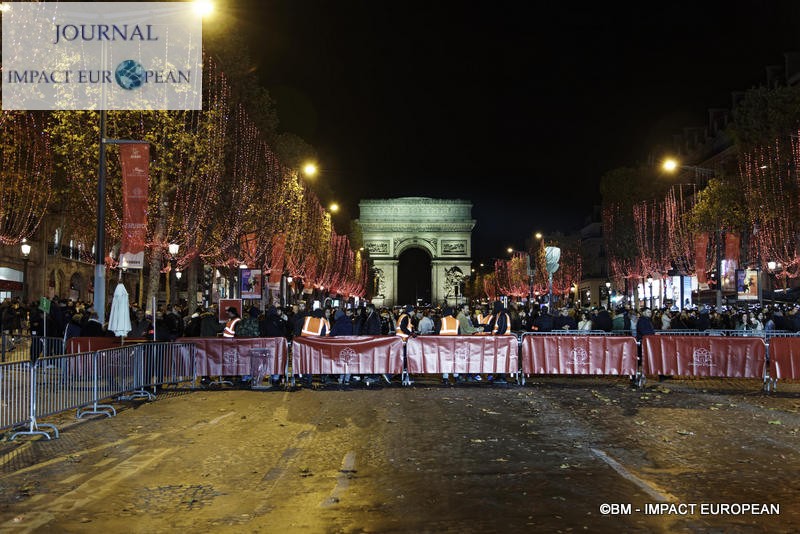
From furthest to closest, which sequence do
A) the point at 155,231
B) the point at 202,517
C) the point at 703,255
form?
the point at 703,255, the point at 155,231, the point at 202,517

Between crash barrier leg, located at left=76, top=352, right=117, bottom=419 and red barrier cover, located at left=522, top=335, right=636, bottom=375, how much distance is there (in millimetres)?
8494

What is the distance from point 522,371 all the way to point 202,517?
472 inches

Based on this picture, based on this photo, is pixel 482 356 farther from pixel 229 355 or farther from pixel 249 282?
pixel 249 282

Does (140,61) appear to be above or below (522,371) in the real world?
above

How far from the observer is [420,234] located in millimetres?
114312

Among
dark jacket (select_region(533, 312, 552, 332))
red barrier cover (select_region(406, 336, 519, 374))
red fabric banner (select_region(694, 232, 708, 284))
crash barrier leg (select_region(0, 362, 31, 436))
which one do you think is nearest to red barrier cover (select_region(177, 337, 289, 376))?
red barrier cover (select_region(406, 336, 519, 374))

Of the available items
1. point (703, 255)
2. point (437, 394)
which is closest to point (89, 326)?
point (437, 394)

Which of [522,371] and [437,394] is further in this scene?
[522,371]

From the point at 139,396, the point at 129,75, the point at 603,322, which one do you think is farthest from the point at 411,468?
the point at 129,75

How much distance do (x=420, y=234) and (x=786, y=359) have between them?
98.1m

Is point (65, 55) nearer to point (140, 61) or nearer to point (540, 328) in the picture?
point (140, 61)

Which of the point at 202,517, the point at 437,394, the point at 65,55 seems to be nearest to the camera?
the point at 202,517

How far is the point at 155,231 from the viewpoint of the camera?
28.0 m

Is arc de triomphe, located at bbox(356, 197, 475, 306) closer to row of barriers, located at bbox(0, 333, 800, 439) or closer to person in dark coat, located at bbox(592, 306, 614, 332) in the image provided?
person in dark coat, located at bbox(592, 306, 614, 332)
